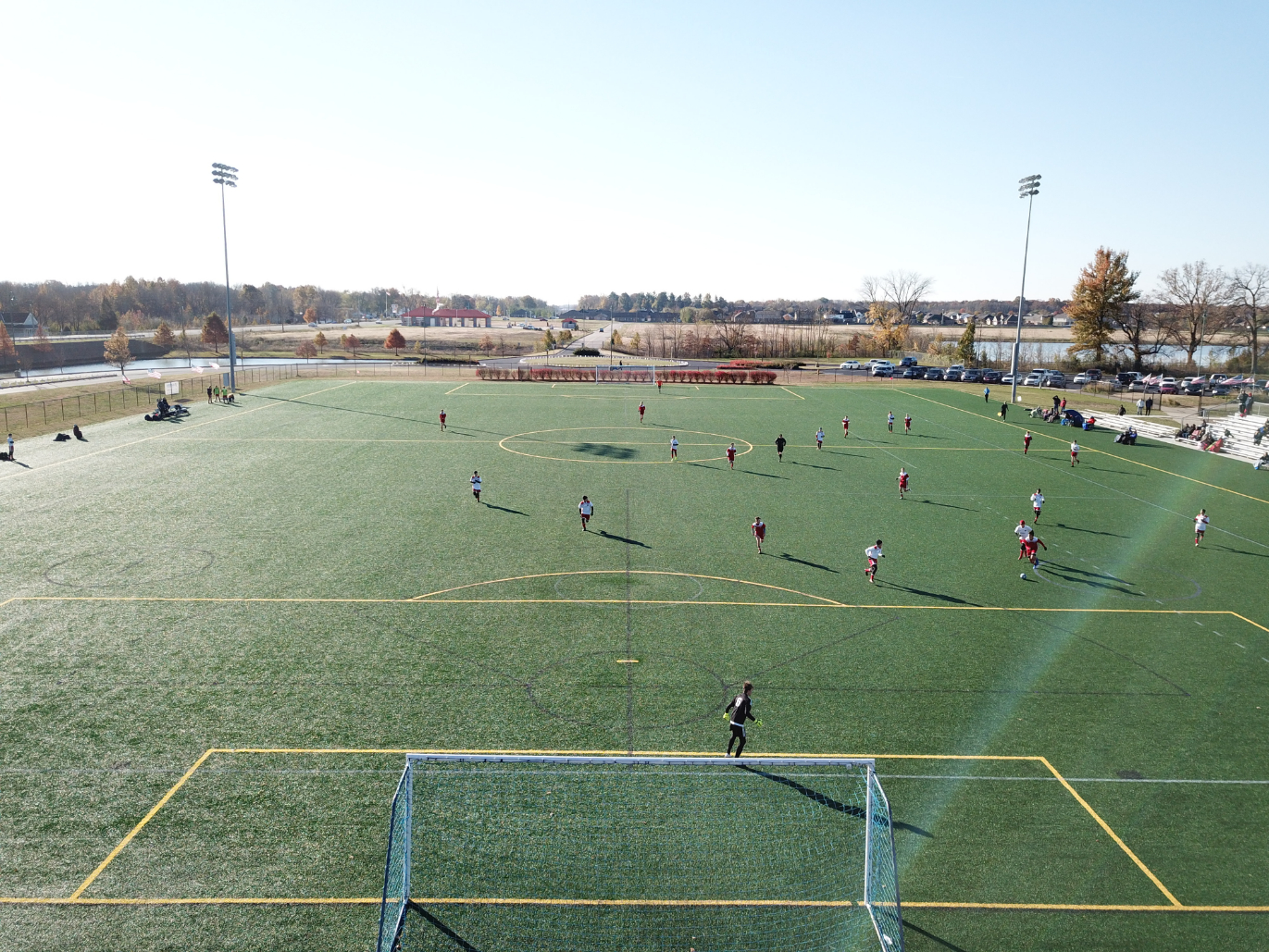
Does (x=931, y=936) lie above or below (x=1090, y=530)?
below

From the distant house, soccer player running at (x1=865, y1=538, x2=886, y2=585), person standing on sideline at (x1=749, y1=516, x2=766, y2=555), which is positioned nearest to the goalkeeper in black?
soccer player running at (x1=865, y1=538, x2=886, y2=585)

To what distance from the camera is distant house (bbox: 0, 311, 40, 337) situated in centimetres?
17250

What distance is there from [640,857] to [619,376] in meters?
83.8

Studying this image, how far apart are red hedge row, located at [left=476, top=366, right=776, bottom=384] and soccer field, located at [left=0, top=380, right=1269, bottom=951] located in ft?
166

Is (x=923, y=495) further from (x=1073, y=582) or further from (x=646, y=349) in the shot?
(x=646, y=349)

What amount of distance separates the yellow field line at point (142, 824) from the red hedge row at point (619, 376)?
75.9 m

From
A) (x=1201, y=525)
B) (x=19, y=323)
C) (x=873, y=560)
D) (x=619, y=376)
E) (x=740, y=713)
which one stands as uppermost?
(x=19, y=323)

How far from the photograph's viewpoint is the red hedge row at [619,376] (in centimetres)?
9019

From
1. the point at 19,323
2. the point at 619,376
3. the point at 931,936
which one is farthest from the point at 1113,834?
the point at 19,323

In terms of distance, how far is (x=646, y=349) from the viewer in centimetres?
13038

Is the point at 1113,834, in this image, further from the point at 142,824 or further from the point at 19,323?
the point at 19,323

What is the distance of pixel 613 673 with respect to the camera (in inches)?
736

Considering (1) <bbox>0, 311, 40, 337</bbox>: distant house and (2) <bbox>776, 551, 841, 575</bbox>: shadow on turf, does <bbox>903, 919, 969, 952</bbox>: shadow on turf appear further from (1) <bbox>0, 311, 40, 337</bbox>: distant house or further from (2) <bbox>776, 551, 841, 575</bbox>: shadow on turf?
(1) <bbox>0, 311, 40, 337</bbox>: distant house

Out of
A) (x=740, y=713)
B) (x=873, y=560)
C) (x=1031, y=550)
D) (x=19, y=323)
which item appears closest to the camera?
(x=740, y=713)
